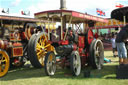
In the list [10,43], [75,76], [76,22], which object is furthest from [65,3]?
[75,76]

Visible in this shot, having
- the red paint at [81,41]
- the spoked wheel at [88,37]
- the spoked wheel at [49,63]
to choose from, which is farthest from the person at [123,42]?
the spoked wheel at [49,63]

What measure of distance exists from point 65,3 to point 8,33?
10.7m

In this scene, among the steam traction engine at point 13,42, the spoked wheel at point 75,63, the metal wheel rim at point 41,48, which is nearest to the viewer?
the spoked wheel at point 75,63

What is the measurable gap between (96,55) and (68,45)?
1.36 m

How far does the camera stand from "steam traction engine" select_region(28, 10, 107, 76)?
17.9ft

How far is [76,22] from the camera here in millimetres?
7199

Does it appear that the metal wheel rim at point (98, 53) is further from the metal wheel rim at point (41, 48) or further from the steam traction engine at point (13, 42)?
the steam traction engine at point (13, 42)

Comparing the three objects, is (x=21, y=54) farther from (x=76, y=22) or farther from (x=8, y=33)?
(x=76, y=22)

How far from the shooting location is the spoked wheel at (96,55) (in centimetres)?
618

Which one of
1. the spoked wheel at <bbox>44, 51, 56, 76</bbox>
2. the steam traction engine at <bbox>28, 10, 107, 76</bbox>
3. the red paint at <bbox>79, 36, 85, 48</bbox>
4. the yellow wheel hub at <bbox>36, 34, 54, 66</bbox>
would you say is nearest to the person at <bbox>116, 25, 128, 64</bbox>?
the steam traction engine at <bbox>28, 10, 107, 76</bbox>

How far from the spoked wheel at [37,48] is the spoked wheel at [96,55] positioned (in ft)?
5.48

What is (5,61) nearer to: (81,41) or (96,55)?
(81,41)

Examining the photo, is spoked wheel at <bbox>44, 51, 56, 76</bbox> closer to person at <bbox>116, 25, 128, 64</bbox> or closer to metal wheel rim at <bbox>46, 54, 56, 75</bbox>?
metal wheel rim at <bbox>46, 54, 56, 75</bbox>

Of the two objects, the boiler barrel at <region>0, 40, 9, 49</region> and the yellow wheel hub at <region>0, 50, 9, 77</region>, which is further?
the boiler barrel at <region>0, 40, 9, 49</region>
